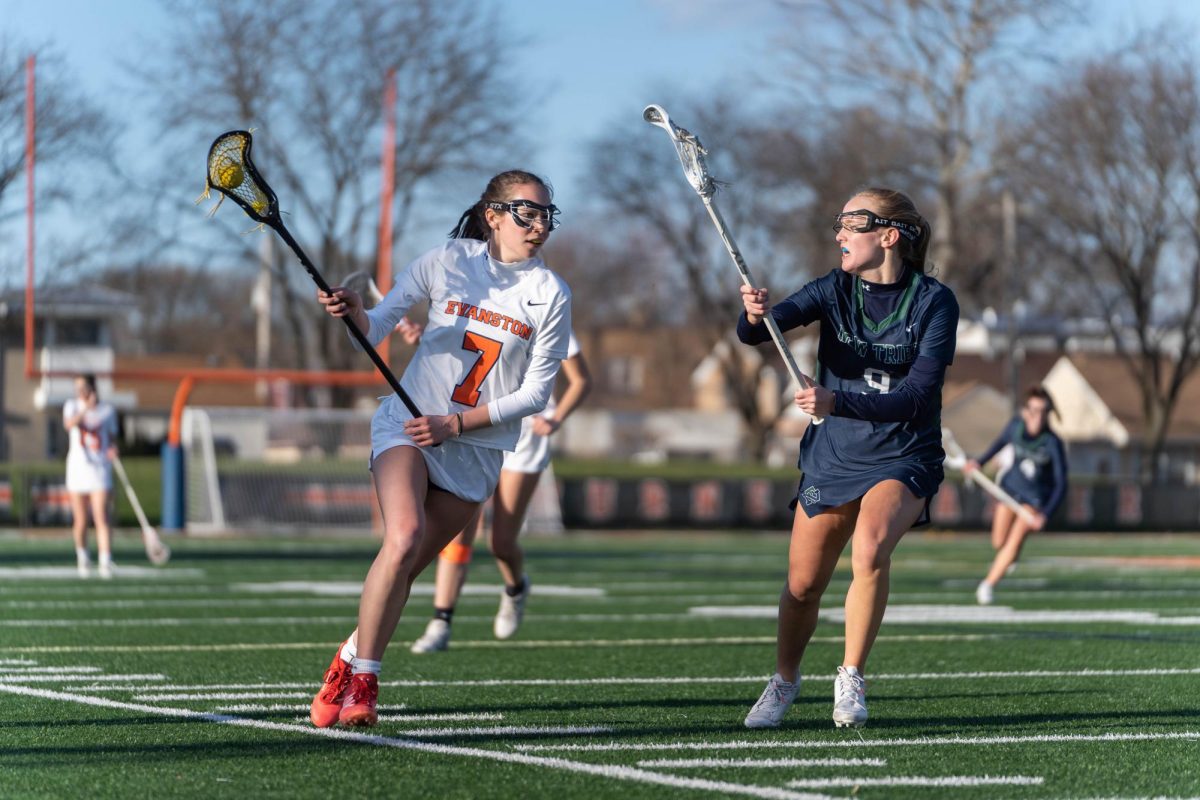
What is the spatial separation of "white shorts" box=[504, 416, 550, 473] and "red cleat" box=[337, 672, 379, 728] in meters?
3.90

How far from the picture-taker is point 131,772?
5.60 metres

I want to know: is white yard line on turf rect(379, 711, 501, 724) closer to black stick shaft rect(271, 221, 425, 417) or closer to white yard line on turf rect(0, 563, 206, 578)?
black stick shaft rect(271, 221, 425, 417)

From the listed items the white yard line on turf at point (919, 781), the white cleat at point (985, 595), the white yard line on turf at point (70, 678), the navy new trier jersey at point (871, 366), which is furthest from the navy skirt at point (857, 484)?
the white cleat at point (985, 595)

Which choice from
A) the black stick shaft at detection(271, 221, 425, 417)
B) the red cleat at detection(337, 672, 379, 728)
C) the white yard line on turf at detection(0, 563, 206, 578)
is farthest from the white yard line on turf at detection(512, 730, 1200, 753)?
the white yard line on turf at detection(0, 563, 206, 578)

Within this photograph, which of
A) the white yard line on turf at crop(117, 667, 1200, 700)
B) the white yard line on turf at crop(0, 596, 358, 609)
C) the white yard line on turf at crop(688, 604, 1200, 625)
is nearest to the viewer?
the white yard line on turf at crop(117, 667, 1200, 700)

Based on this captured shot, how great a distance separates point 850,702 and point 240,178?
2831 mm

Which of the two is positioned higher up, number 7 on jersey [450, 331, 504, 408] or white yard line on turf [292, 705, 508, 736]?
number 7 on jersey [450, 331, 504, 408]

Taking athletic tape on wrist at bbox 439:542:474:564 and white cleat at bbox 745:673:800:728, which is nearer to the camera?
white cleat at bbox 745:673:800:728

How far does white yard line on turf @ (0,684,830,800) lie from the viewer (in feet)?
17.4

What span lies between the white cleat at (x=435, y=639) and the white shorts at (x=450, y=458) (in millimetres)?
3176

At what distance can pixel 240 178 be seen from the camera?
21.8ft

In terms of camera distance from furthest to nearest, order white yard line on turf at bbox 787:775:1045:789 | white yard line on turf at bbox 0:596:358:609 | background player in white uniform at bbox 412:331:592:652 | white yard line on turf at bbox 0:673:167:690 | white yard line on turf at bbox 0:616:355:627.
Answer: white yard line on turf at bbox 0:596:358:609, white yard line on turf at bbox 0:616:355:627, background player in white uniform at bbox 412:331:592:652, white yard line on turf at bbox 0:673:167:690, white yard line on turf at bbox 787:775:1045:789

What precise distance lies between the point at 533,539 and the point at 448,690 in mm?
21639

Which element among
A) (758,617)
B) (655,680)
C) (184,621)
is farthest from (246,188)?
(758,617)
